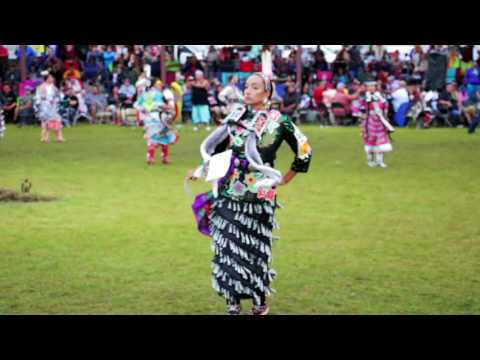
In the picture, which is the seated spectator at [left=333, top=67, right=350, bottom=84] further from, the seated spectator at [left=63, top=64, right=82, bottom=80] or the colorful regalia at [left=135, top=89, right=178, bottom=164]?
the colorful regalia at [left=135, top=89, right=178, bottom=164]

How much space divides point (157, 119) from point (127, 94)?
42.2 feet

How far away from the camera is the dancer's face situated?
7520 mm

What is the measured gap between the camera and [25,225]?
12.2 m

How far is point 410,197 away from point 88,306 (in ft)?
26.8

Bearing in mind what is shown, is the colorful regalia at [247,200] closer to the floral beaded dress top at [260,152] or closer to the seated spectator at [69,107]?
the floral beaded dress top at [260,152]

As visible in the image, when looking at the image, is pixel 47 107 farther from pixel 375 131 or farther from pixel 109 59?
pixel 375 131

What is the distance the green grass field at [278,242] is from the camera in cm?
834

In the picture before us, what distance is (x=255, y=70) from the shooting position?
3145 cm

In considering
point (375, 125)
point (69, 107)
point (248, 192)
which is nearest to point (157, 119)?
point (375, 125)

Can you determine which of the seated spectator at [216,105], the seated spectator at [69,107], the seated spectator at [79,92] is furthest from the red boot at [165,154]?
the seated spectator at [79,92]

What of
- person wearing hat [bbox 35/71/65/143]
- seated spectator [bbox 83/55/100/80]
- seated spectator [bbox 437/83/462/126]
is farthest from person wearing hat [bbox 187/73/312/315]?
seated spectator [bbox 83/55/100/80]

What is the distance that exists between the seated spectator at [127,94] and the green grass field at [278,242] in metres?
11.8

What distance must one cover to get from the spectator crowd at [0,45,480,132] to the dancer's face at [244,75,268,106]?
65.6 feet
